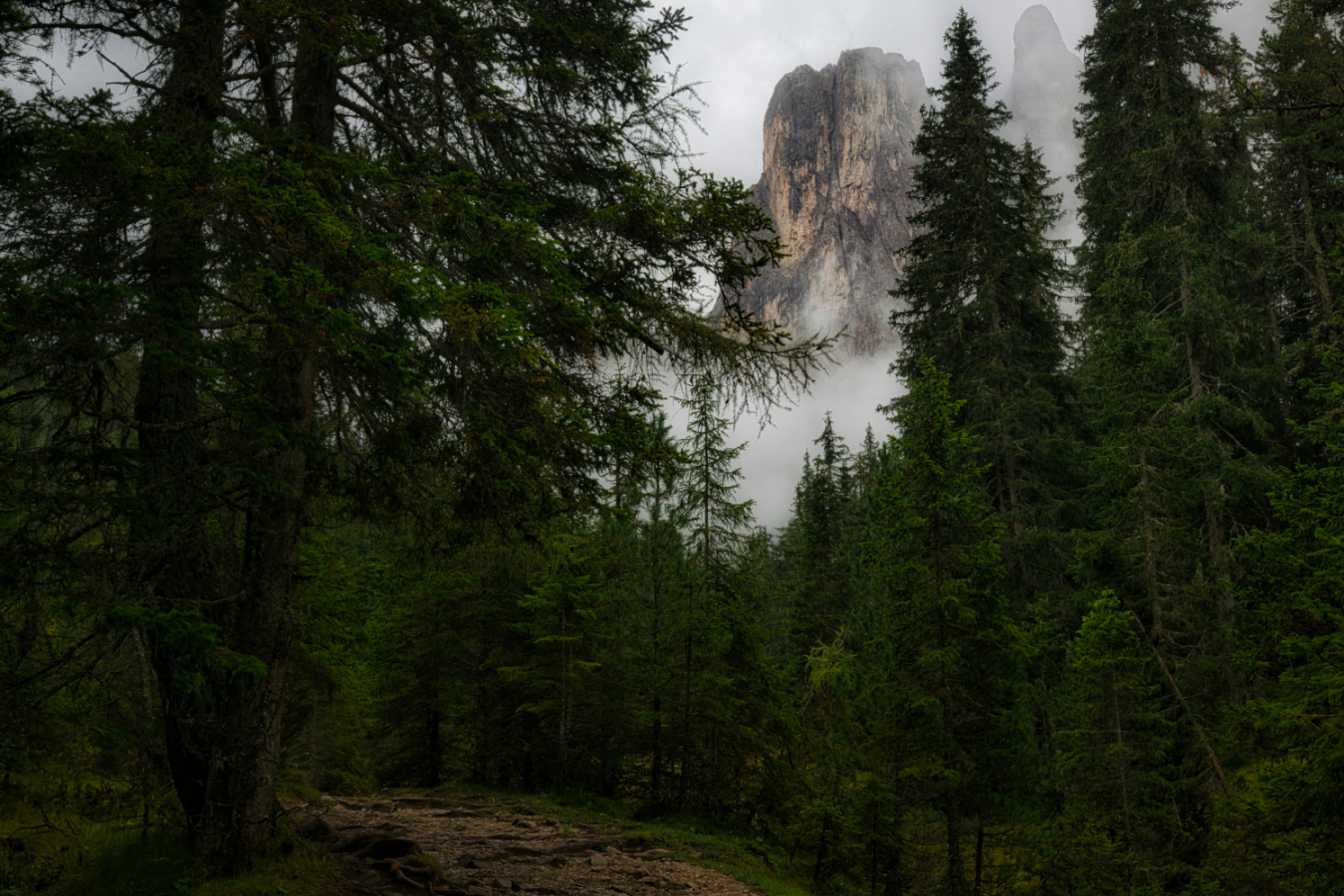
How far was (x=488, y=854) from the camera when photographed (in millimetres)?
9344

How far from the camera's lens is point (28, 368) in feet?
13.5

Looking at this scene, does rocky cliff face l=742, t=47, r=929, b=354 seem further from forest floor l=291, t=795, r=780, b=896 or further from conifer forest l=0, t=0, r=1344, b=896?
forest floor l=291, t=795, r=780, b=896

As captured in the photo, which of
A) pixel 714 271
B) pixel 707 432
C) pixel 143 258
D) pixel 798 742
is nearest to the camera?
pixel 143 258

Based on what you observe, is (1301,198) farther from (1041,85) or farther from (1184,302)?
(1041,85)

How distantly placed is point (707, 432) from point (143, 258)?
11668 mm

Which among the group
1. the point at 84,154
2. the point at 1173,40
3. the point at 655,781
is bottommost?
the point at 655,781

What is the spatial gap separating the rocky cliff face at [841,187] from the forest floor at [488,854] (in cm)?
11903

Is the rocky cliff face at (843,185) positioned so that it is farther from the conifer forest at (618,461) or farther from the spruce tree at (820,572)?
the conifer forest at (618,461)

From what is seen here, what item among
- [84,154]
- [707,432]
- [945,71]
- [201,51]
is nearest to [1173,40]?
[945,71]

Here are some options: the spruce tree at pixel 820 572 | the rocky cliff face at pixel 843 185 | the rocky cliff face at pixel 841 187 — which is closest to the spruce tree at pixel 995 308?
the spruce tree at pixel 820 572

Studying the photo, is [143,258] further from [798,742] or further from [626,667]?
[798,742]

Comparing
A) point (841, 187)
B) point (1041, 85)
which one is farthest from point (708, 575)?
point (1041, 85)

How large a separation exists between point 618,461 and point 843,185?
14292 cm

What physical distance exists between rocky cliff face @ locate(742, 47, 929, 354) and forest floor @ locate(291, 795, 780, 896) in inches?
4686
